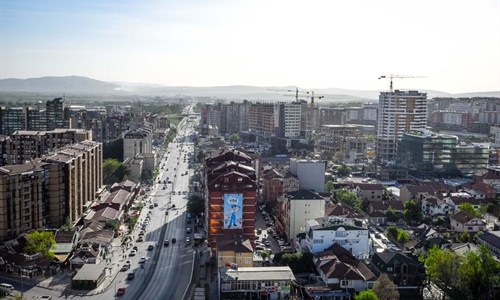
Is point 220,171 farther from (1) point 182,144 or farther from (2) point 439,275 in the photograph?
(1) point 182,144

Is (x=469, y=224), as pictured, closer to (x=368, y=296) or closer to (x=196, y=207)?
(x=368, y=296)

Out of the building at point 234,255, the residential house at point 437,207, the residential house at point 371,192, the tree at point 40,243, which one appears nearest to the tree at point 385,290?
the building at point 234,255

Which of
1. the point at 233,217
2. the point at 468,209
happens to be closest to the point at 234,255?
the point at 233,217

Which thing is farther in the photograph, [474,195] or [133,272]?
[474,195]

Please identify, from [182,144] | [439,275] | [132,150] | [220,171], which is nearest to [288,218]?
[220,171]

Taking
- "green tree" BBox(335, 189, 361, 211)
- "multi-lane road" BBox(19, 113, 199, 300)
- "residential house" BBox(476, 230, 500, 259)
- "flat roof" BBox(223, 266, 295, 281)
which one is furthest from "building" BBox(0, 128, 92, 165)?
"residential house" BBox(476, 230, 500, 259)

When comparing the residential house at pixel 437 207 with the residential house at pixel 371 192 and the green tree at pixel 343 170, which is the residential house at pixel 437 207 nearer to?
the residential house at pixel 371 192
